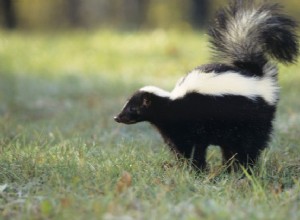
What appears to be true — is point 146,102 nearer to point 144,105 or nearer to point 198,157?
point 144,105

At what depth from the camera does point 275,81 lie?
20.4 ft

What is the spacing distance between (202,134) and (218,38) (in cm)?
116

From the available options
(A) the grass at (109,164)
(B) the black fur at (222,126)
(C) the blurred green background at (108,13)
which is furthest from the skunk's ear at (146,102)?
(C) the blurred green background at (108,13)

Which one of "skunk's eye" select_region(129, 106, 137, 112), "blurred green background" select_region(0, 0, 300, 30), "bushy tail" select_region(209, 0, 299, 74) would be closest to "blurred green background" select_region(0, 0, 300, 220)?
"skunk's eye" select_region(129, 106, 137, 112)

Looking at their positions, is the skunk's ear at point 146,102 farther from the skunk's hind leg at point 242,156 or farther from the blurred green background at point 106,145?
the skunk's hind leg at point 242,156

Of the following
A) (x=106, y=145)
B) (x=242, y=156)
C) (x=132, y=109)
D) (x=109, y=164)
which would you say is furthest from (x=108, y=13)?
(x=109, y=164)

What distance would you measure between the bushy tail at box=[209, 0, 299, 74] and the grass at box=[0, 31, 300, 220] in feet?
3.34

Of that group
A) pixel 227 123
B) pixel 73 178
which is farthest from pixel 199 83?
pixel 73 178

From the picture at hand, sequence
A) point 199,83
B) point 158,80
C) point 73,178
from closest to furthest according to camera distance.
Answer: point 73,178, point 199,83, point 158,80

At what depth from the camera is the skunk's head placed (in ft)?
20.8

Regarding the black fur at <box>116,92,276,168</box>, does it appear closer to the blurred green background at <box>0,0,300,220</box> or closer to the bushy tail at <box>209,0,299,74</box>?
the blurred green background at <box>0,0,300,220</box>

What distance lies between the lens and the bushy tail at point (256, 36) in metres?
6.28

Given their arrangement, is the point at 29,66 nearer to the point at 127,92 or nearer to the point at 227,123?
the point at 127,92

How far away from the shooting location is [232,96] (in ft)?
19.3
